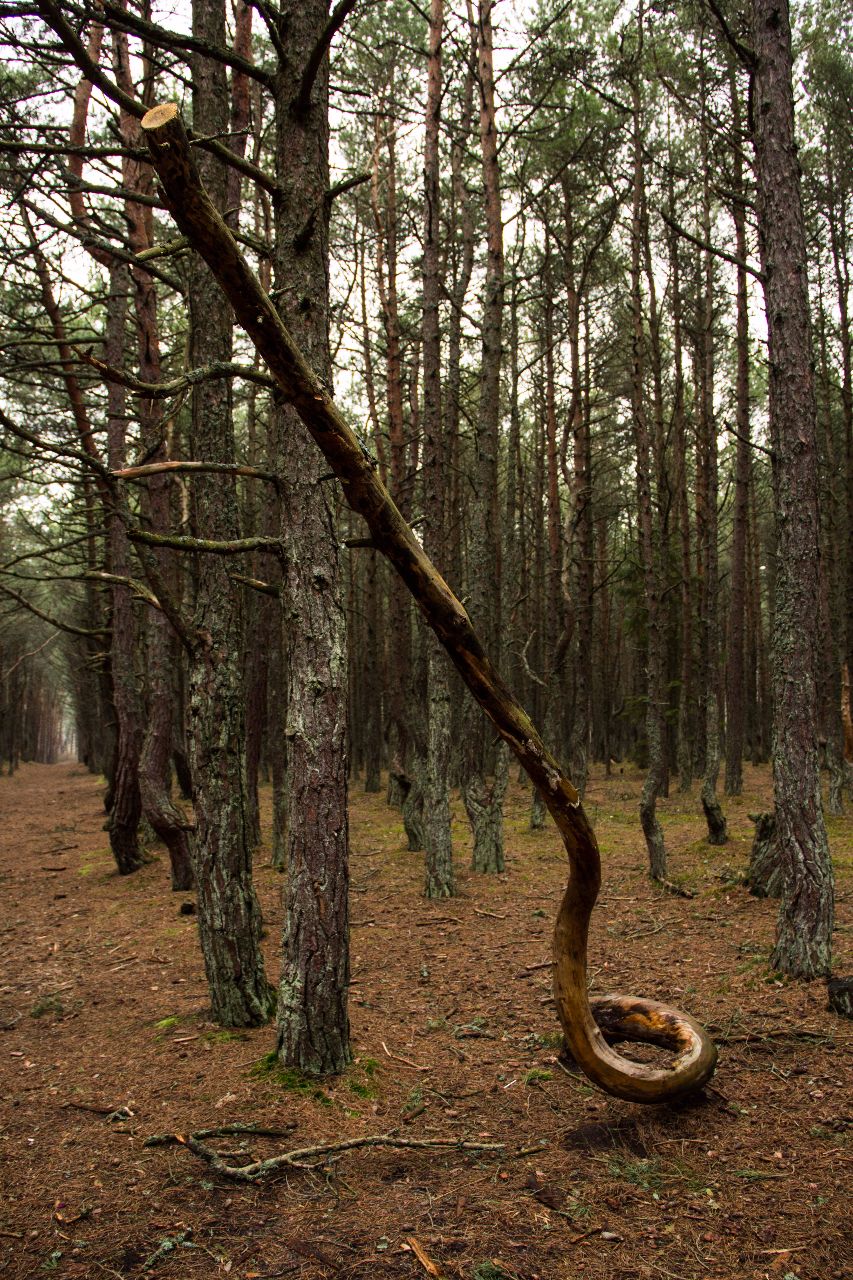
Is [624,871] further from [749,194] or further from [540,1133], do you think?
[749,194]

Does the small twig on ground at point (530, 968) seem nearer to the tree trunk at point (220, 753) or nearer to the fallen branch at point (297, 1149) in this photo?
the tree trunk at point (220, 753)

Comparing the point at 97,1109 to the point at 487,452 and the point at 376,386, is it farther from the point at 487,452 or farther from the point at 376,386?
the point at 376,386

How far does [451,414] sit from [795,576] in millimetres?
9776

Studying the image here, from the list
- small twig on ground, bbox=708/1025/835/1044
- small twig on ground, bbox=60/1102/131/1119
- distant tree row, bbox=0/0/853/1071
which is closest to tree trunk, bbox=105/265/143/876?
distant tree row, bbox=0/0/853/1071

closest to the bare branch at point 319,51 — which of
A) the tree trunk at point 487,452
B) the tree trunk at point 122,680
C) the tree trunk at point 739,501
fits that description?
Result: the tree trunk at point 487,452

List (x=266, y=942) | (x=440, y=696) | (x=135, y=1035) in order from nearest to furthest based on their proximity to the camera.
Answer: (x=135, y=1035)
(x=266, y=942)
(x=440, y=696)

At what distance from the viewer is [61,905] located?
33.2 ft

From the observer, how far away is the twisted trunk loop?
76.2 inches

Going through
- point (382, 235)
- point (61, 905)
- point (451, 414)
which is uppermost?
point (382, 235)

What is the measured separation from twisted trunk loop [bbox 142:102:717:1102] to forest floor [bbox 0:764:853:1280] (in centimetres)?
81

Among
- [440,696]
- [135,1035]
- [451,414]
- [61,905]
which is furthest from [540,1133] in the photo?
[451,414]

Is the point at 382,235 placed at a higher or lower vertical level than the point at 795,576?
higher

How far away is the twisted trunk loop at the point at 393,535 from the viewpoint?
6.35ft

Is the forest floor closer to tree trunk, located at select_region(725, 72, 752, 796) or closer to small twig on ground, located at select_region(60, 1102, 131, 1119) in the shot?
small twig on ground, located at select_region(60, 1102, 131, 1119)
